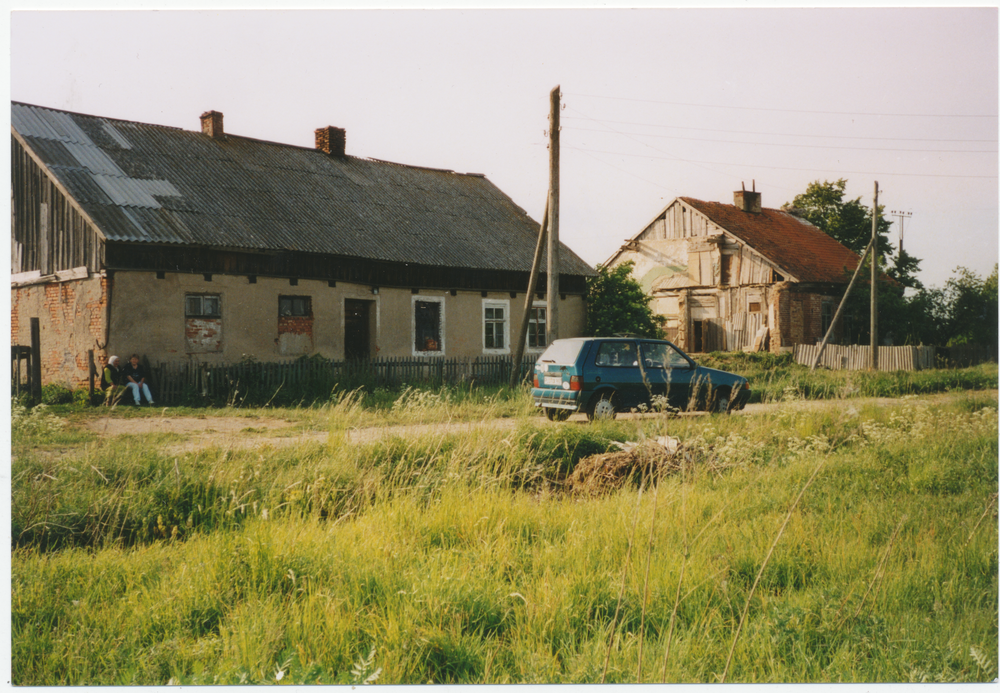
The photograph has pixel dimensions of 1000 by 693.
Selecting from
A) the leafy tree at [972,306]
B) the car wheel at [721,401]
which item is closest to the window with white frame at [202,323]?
the car wheel at [721,401]

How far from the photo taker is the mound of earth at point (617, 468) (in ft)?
18.9

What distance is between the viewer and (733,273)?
74.3 ft

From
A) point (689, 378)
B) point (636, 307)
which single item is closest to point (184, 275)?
point (689, 378)

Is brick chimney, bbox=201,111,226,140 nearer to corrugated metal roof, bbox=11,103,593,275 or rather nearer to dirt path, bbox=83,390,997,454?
corrugated metal roof, bbox=11,103,593,275

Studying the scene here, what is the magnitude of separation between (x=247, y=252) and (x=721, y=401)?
10.00 m

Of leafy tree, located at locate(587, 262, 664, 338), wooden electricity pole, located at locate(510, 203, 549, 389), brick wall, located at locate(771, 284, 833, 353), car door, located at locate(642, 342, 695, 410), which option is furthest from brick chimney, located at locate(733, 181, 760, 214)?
car door, located at locate(642, 342, 695, 410)

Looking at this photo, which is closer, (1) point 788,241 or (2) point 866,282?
Answer: (2) point 866,282

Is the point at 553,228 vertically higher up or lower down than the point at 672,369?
higher up

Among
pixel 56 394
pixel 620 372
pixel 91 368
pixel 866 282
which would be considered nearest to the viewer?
pixel 56 394

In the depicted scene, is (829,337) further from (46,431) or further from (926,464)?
(46,431)

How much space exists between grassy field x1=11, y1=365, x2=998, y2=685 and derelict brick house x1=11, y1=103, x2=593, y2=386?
6.54 m

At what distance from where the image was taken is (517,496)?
16.4 feet

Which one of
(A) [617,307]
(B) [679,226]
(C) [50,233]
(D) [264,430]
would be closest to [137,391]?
(C) [50,233]

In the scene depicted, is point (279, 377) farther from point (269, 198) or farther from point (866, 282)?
point (866, 282)
